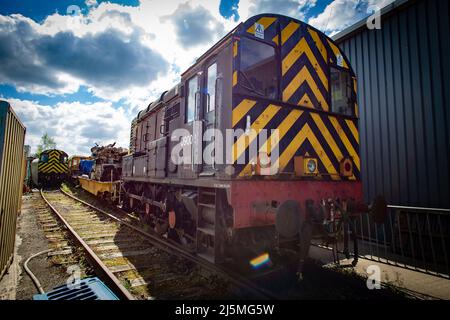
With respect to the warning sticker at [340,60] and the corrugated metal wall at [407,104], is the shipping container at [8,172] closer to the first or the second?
the warning sticker at [340,60]

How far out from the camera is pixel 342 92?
468cm

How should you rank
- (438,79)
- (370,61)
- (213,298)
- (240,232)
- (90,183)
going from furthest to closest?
1. (90,183)
2. (370,61)
3. (438,79)
4. (240,232)
5. (213,298)

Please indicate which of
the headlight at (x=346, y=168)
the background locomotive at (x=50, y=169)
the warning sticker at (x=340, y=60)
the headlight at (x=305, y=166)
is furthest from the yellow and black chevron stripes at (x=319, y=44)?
the background locomotive at (x=50, y=169)

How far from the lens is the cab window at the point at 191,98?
175 inches

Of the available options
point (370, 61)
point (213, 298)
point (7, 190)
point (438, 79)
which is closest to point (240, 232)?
point (213, 298)

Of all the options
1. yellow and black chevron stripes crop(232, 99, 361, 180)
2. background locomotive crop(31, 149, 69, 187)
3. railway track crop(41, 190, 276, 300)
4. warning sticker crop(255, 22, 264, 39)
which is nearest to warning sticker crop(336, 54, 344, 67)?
yellow and black chevron stripes crop(232, 99, 361, 180)

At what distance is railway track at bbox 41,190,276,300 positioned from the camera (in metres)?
2.97

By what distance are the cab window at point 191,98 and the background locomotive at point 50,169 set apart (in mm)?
20001

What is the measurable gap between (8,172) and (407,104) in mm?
7676

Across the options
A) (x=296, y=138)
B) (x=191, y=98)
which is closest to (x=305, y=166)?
(x=296, y=138)

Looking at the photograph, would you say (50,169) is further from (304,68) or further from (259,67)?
(304,68)

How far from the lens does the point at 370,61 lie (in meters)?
6.42
